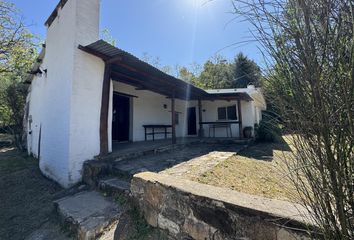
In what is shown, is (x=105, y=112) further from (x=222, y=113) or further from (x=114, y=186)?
(x=222, y=113)

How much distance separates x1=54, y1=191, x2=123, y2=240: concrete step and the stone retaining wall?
1.65ft

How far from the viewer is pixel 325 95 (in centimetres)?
120

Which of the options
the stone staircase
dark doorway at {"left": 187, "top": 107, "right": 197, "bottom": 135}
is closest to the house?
the stone staircase

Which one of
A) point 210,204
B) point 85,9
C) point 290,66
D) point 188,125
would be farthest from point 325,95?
point 188,125

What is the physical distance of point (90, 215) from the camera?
3.33 meters

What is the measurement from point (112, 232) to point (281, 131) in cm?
270

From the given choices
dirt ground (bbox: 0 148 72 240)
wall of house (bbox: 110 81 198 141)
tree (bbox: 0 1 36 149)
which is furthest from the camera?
tree (bbox: 0 1 36 149)

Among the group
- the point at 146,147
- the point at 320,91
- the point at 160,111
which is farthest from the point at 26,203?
the point at 160,111

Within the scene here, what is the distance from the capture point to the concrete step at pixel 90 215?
9.85ft

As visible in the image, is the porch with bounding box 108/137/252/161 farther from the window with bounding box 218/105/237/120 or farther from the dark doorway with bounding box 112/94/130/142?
the window with bounding box 218/105/237/120

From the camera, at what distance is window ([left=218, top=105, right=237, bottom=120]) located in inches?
516

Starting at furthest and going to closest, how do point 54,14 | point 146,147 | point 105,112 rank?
1. point 146,147
2. point 54,14
3. point 105,112

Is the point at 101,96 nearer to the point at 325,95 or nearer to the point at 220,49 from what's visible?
the point at 220,49

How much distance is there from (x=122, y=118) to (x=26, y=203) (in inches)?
216
